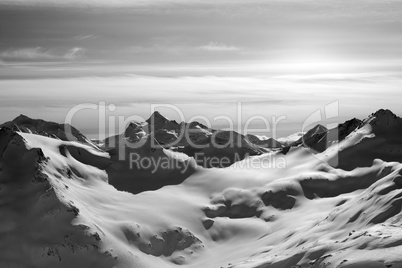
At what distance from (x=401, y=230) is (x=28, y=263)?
126258 mm

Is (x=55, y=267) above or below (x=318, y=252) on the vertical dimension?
below

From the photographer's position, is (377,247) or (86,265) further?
(86,265)

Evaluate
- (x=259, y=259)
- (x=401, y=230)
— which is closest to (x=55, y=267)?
(x=259, y=259)

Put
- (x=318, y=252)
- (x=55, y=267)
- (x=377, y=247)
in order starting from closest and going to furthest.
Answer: (x=377, y=247), (x=318, y=252), (x=55, y=267)

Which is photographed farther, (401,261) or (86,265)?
(86,265)

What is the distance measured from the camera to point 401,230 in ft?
513

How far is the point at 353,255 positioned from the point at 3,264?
4808 inches

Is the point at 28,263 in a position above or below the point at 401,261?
below

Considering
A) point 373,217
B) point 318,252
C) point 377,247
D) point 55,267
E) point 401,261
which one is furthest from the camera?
point 55,267

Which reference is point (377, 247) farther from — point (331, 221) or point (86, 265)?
point (86, 265)

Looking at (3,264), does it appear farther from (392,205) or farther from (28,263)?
(392,205)

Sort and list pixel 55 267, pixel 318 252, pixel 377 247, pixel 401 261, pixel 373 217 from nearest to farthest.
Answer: pixel 401 261 < pixel 377 247 < pixel 318 252 < pixel 373 217 < pixel 55 267

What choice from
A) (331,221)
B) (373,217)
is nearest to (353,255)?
(373,217)

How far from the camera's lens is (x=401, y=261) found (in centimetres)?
13562
